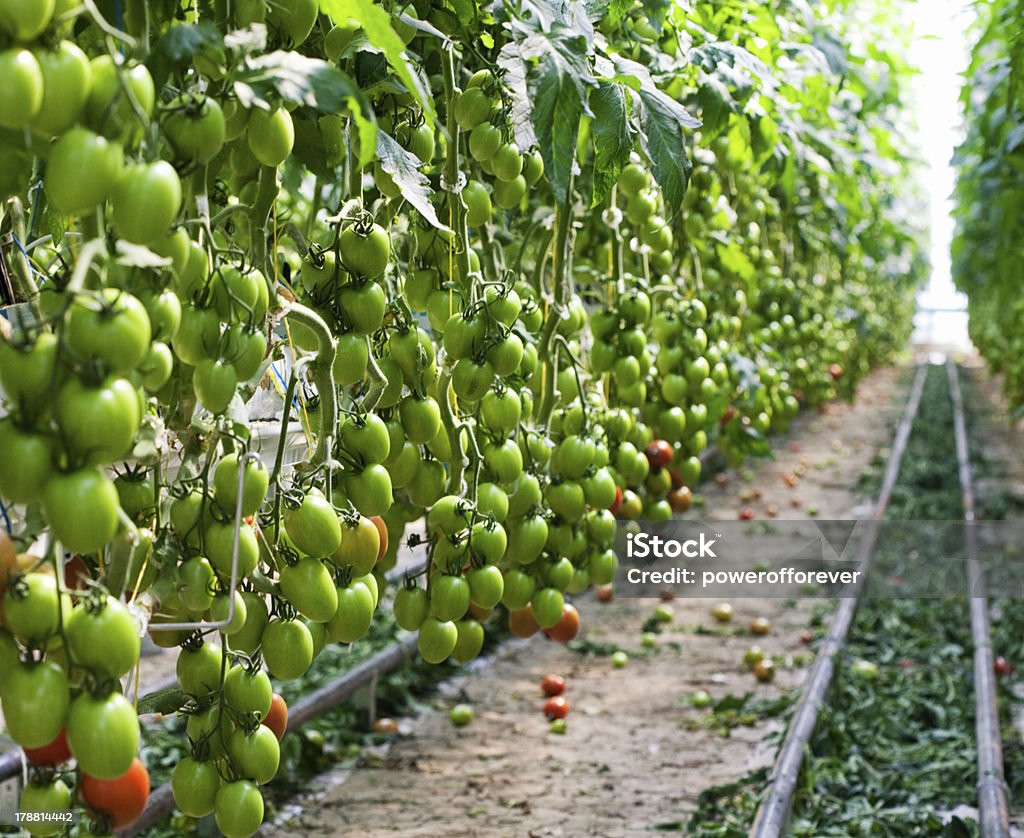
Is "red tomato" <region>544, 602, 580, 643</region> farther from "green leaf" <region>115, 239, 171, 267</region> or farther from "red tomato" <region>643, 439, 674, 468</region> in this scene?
"green leaf" <region>115, 239, 171, 267</region>

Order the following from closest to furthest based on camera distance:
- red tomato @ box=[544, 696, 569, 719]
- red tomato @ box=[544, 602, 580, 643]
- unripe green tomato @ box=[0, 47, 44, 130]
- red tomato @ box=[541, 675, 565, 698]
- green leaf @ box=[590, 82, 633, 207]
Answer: unripe green tomato @ box=[0, 47, 44, 130], green leaf @ box=[590, 82, 633, 207], red tomato @ box=[544, 602, 580, 643], red tomato @ box=[544, 696, 569, 719], red tomato @ box=[541, 675, 565, 698]

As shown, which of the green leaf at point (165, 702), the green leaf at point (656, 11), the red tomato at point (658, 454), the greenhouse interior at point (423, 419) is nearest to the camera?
the greenhouse interior at point (423, 419)

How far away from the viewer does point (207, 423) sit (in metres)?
1.23

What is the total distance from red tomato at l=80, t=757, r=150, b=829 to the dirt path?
2.54 meters

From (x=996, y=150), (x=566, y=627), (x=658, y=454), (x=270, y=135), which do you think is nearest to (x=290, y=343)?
(x=270, y=135)

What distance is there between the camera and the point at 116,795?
1128 mm

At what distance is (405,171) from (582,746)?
3260 mm

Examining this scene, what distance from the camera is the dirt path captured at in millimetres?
3676

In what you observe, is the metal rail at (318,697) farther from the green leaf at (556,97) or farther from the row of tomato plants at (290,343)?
the green leaf at (556,97)

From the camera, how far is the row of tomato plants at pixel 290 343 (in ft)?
2.97

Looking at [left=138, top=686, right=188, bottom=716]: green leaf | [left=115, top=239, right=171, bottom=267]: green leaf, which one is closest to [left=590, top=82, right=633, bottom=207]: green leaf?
[left=115, top=239, right=171, bottom=267]: green leaf

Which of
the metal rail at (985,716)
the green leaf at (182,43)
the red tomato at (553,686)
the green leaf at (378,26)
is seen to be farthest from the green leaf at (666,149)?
the red tomato at (553,686)

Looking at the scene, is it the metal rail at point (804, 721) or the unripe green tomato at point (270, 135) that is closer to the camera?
the unripe green tomato at point (270, 135)

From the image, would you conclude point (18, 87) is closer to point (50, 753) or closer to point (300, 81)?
point (300, 81)
